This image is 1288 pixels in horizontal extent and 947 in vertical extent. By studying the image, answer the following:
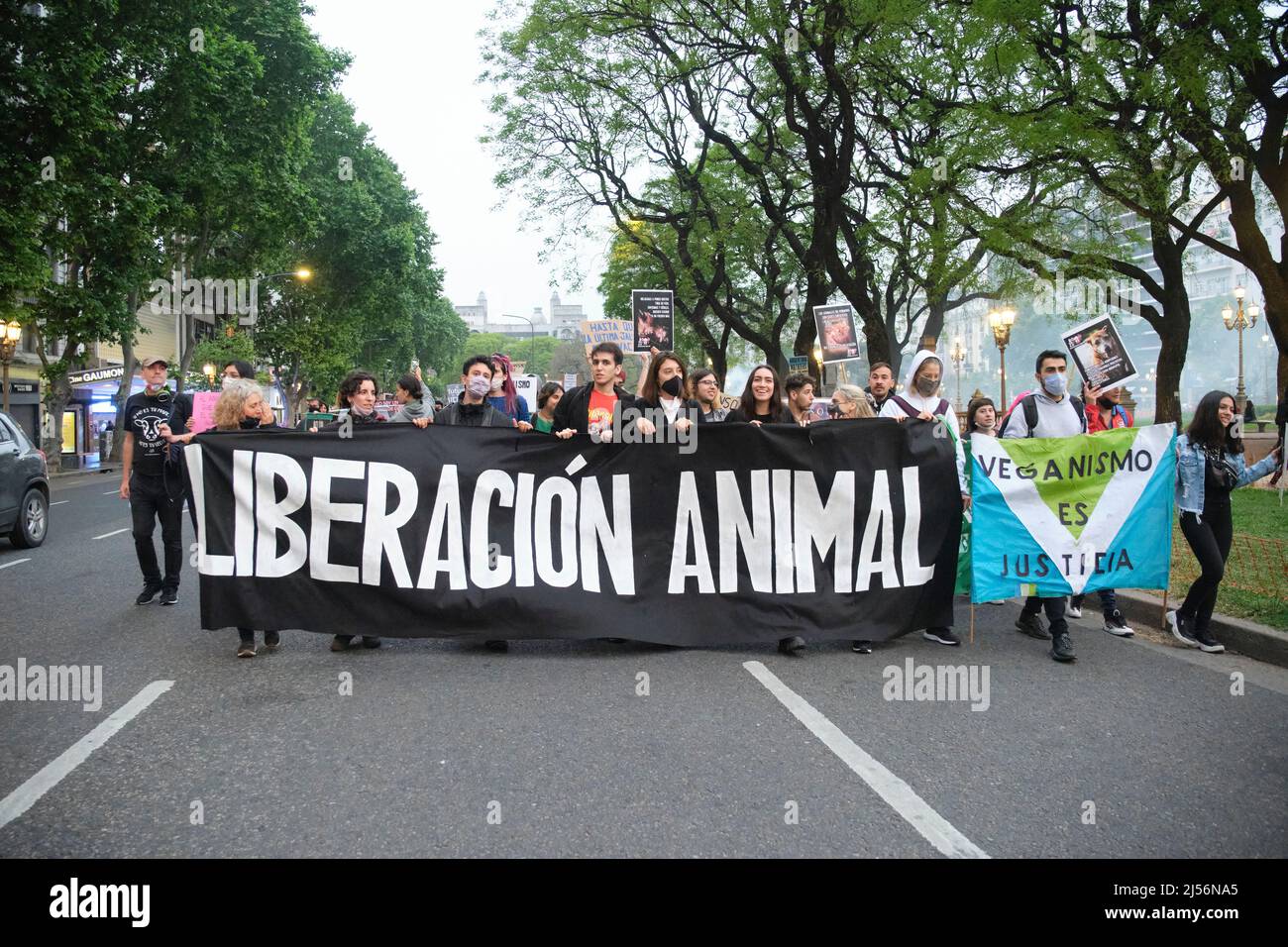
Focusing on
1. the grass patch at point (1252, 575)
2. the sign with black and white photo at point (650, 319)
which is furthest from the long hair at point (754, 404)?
the sign with black and white photo at point (650, 319)

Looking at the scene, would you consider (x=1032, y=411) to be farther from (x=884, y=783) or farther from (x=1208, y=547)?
(x=884, y=783)

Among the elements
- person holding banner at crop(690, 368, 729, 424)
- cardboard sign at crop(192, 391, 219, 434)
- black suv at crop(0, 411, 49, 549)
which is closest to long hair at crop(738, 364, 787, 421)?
person holding banner at crop(690, 368, 729, 424)

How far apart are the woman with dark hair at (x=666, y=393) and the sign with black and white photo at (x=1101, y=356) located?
4266 millimetres

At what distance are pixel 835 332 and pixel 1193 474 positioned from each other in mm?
11925

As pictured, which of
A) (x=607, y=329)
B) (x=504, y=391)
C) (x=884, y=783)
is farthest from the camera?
(x=607, y=329)

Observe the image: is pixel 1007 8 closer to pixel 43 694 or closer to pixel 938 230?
pixel 938 230

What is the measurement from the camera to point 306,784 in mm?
3703

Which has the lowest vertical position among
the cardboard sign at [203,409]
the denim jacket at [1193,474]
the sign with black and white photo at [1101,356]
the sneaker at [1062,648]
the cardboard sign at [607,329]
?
the sneaker at [1062,648]

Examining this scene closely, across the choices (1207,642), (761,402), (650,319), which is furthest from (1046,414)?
(650,319)

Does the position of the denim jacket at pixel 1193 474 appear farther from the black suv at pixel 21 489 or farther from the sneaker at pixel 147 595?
the black suv at pixel 21 489

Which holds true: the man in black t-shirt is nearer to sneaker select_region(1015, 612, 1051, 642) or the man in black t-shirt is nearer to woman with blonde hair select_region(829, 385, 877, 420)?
woman with blonde hair select_region(829, 385, 877, 420)

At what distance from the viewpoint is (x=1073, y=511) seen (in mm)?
6277

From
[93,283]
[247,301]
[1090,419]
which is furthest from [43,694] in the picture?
[247,301]

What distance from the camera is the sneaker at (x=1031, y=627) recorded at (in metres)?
6.56
